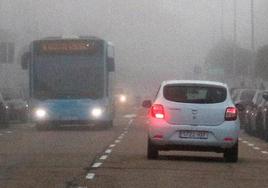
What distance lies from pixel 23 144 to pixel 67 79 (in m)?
10.00

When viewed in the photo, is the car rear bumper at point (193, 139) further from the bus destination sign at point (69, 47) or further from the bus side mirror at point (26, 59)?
the bus side mirror at point (26, 59)

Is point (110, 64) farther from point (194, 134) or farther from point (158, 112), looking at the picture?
point (194, 134)

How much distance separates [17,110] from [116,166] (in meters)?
30.4

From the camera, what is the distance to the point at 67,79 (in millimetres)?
40469

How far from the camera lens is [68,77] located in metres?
40.5

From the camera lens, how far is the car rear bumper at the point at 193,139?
22891 mm

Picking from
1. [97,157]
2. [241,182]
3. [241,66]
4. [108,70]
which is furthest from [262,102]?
[241,66]

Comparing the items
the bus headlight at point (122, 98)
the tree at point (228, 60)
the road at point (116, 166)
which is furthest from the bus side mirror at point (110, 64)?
the tree at point (228, 60)

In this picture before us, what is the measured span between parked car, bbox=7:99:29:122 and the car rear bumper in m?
28.1

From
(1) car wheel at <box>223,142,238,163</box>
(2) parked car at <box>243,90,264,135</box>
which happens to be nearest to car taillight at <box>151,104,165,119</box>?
(1) car wheel at <box>223,142,238,163</box>

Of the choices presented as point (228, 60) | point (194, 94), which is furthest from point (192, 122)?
point (228, 60)

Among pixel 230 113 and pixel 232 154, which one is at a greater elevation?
pixel 230 113

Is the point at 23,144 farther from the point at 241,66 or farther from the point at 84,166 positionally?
the point at 241,66

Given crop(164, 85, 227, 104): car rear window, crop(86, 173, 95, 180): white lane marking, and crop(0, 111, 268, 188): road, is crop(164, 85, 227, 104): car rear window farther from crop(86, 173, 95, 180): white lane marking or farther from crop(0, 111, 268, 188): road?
crop(86, 173, 95, 180): white lane marking
